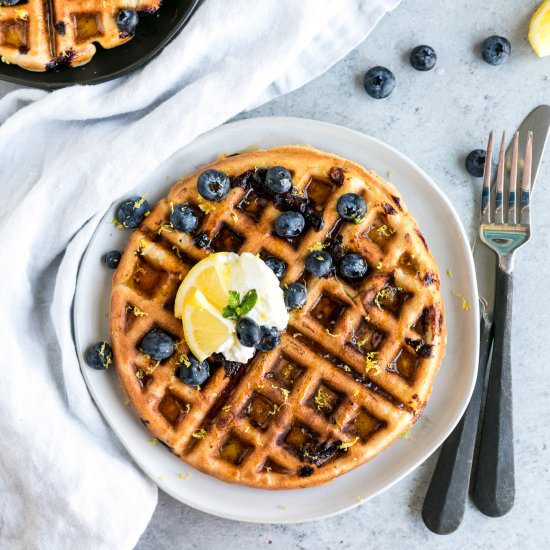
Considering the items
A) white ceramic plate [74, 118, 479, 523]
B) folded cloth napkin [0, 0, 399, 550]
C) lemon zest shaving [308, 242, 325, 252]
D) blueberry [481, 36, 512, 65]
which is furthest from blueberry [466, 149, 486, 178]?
lemon zest shaving [308, 242, 325, 252]

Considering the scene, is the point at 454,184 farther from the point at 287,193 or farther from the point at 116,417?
the point at 116,417

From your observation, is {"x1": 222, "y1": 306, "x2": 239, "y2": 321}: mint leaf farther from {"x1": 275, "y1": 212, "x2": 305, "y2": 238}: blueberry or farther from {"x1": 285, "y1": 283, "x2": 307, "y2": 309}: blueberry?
{"x1": 275, "y1": 212, "x2": 305, "y2": 238}: blueberry

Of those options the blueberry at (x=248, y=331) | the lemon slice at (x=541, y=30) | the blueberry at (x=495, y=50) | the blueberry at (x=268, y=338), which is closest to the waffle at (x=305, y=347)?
the blueberry at (x=268, y=338)

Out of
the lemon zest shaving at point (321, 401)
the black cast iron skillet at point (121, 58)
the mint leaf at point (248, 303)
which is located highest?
the black cast iron skillet at point (121, 58)

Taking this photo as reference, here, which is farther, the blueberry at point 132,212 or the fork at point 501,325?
the fork at point 501,325

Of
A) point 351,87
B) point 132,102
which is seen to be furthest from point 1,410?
point 351,87

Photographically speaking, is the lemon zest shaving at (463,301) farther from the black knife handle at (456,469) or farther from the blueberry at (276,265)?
the blueberry at (276,265)
